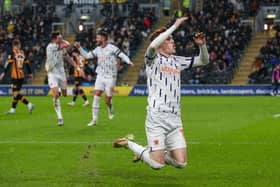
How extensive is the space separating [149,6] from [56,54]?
32.8 meters

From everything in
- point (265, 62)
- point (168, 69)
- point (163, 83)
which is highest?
point (168, 69)

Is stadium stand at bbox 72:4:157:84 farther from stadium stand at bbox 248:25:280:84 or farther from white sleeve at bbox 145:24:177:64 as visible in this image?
white sleeve at bbox 145:24:177:64

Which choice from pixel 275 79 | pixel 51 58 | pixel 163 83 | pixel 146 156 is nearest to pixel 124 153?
pixel 146 156

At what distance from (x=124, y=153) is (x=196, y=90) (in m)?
29.5

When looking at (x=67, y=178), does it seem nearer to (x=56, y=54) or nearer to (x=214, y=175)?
(x=214, y=175)

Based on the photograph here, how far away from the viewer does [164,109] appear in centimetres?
1145

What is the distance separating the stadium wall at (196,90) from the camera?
43.5 meters

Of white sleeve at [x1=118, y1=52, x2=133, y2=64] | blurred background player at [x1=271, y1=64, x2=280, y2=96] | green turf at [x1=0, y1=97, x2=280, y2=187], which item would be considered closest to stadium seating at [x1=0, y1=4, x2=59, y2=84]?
blurred background player at [x1=271, y1=64, x2=280, y2=96]

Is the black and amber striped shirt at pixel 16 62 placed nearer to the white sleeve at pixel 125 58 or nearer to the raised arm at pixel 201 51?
the white sleeve at pixel 125 58

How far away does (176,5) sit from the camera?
52875 mm

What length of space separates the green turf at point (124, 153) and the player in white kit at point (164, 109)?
0.47 meters

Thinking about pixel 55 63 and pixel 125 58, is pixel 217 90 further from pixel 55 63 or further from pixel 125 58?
pixel 125 58

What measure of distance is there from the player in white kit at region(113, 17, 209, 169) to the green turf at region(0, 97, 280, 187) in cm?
47

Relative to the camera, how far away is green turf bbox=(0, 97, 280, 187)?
38.9 feet
